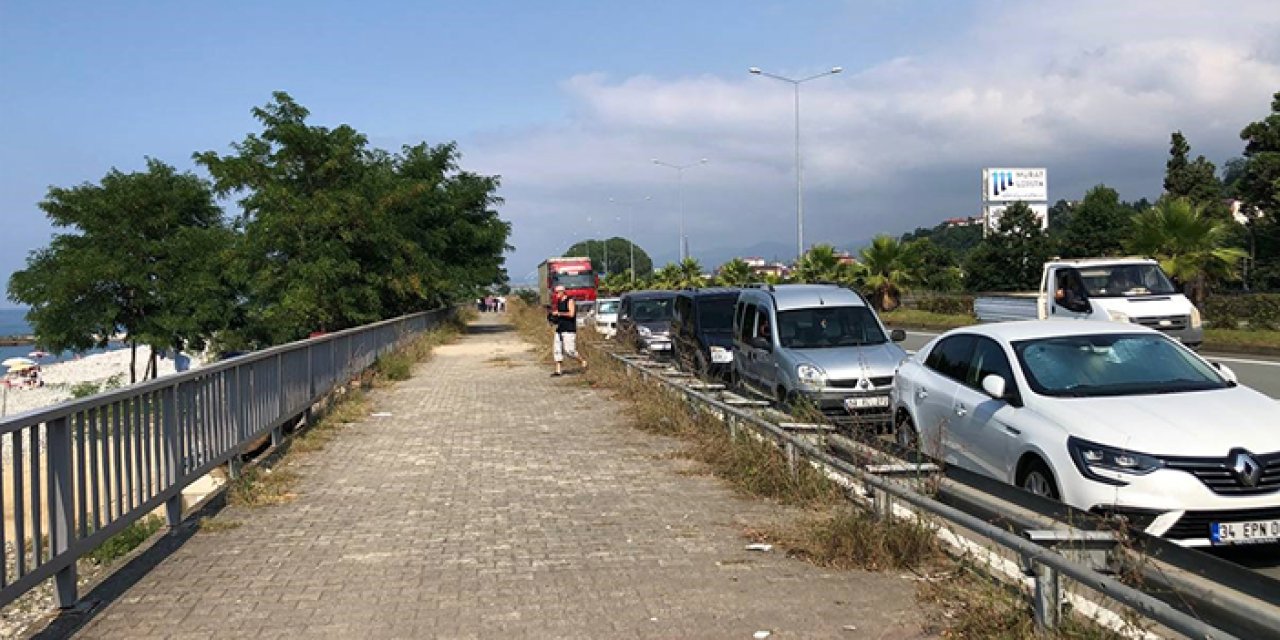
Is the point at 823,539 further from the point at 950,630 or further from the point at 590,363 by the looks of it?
the point at 590,363

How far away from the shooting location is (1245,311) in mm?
25766

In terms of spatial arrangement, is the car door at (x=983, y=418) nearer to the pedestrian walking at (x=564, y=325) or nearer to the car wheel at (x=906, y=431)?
the car wheel at (x=906, y=431)

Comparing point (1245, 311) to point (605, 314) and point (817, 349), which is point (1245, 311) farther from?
point (605, 314)

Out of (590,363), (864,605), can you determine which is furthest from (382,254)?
(864,605)

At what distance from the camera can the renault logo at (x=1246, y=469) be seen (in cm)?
581

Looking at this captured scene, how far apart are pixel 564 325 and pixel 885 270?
2546 cm

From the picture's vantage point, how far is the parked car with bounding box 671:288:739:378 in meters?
16.7

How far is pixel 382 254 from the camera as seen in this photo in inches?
1212

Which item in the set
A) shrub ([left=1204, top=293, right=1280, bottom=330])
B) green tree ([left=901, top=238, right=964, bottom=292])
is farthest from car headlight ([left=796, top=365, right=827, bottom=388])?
green tree ([left=901, top=238, right=964, bottom=292])

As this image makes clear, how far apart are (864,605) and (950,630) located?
595mm

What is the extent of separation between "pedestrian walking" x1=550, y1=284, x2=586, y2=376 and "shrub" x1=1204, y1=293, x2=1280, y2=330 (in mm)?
17070

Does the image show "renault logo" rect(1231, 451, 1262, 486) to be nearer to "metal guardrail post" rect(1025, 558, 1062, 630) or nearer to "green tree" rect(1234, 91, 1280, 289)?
"metal guardrail post" rect(1025, 558, 1062, 630)

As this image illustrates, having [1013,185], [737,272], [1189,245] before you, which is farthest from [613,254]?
[1189,245]

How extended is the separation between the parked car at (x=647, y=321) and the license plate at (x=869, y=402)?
9.22m
